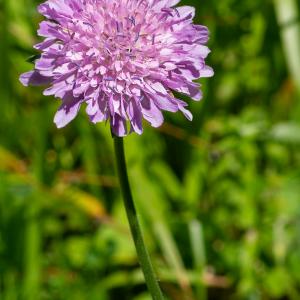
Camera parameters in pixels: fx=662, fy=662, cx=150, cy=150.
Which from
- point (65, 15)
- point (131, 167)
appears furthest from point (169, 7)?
point (131, 167)

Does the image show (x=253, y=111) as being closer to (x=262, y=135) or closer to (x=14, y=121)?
(x=262, y=135)

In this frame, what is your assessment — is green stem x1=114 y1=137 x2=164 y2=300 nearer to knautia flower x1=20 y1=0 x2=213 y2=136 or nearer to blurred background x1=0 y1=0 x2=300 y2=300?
knautia flower x1=20 y1=0 x2=213 y2=136

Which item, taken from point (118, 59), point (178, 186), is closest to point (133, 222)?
point (118, 59)


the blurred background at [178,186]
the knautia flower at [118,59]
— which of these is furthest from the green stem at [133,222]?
the blurred background at [178,186]

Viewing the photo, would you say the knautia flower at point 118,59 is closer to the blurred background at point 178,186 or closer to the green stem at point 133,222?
the green stem at point 133,222

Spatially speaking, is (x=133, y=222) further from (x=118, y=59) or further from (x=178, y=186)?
(x=178, y=186)

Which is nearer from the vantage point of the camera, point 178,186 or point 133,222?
point 133,222
